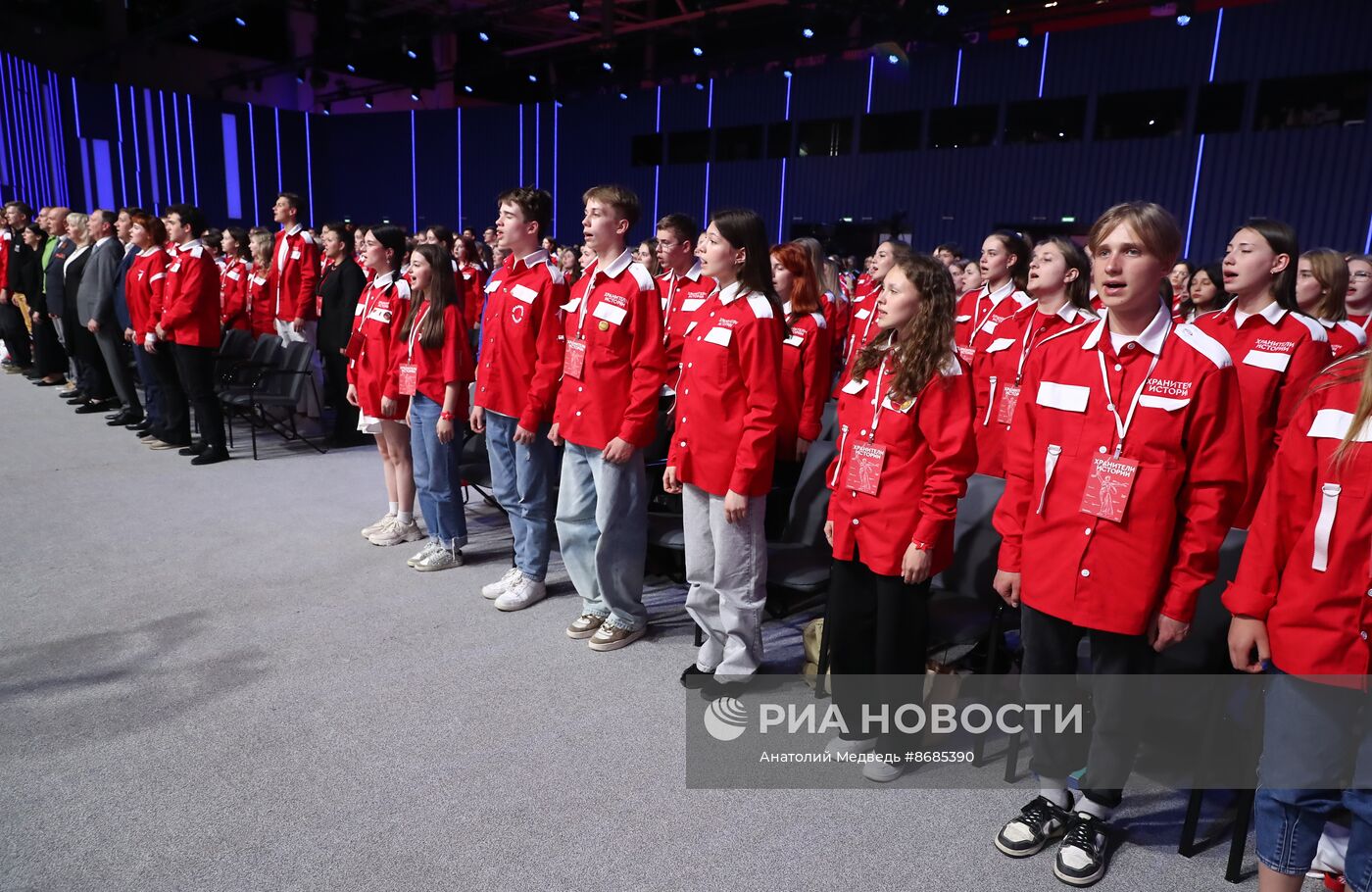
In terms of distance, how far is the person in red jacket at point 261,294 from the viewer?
7.41 meters

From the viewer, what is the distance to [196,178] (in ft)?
60.4

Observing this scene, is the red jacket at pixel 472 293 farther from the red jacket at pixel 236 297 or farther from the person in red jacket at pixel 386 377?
the person in red jacket at pixel 386 377

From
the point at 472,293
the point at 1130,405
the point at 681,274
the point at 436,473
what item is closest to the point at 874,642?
the point at 1130,405

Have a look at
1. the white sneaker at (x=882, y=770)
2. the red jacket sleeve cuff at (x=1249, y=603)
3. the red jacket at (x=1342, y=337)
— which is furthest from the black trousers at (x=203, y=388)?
the red jacket at (x=1342, y=337)

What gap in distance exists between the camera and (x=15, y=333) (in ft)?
28.2

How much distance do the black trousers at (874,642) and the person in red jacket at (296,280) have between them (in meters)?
5.37

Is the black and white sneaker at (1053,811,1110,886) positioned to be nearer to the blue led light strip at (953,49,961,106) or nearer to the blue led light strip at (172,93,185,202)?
the blue led light strip at (953,49,961,106)

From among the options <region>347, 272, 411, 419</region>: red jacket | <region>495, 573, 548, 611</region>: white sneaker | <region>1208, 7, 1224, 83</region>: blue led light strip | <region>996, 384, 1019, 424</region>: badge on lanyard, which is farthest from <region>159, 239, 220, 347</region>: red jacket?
<region>1208, 7, 1224, 83</region>: blue led light strip

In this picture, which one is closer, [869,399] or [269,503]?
[869,399]

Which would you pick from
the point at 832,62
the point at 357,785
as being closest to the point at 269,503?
the point at 357,785

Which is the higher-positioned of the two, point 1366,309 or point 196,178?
point 196,178

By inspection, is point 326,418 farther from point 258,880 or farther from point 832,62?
point 832,62

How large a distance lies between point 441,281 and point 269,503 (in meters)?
2.02

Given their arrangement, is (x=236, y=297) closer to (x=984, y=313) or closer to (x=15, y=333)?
(x=15, y=333)
